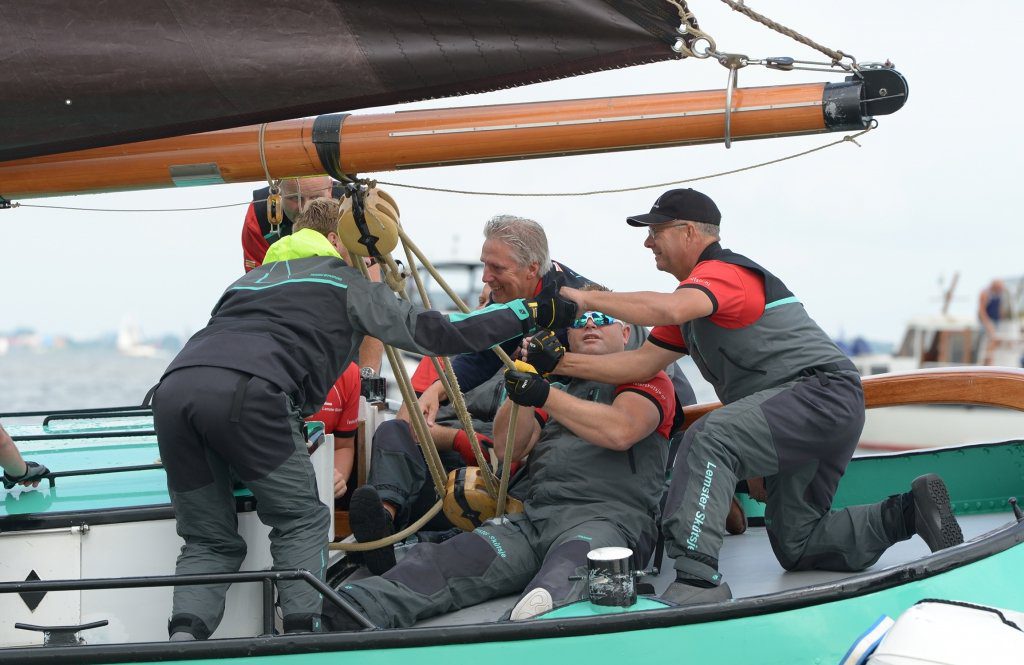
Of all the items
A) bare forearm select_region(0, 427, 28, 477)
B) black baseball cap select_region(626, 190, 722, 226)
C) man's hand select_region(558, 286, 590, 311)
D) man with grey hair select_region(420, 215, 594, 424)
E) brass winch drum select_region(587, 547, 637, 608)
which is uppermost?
black baseball cap select_region(626, 190, 722, 226)

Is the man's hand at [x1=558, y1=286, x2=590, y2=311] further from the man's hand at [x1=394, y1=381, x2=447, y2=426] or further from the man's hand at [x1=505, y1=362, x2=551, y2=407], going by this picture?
the man's hand at [x1=394, y1=381, x2=447, y2=426]

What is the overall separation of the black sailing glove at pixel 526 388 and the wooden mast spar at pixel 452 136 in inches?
29.5

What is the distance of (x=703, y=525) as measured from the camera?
12.2 ft

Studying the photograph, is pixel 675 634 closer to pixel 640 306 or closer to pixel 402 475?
pixel 640 306

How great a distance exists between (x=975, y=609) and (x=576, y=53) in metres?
1.97

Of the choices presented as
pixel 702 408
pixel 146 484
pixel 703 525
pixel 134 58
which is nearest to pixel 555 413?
pixel 703 525

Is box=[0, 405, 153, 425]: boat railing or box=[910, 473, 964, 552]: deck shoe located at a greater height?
box=[0, 405, 153, 425]: boat railing

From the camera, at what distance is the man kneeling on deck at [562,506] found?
374 cm

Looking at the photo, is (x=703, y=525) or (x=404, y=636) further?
(x=703, y=525)

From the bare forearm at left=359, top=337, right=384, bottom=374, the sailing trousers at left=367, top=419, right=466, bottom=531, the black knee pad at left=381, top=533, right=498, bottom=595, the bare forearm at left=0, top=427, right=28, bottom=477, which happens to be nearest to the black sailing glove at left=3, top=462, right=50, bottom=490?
the bare forearm at left=0, top=427, right=28, bottom=477

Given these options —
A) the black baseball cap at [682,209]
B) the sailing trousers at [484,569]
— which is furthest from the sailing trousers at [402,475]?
the black baseball cap at [682,209]

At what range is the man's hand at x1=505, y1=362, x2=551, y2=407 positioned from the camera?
13.1 feet

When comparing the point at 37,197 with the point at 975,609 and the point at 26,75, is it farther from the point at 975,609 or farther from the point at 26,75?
the point at 975,609

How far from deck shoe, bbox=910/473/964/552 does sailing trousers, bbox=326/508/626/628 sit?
989 mm
